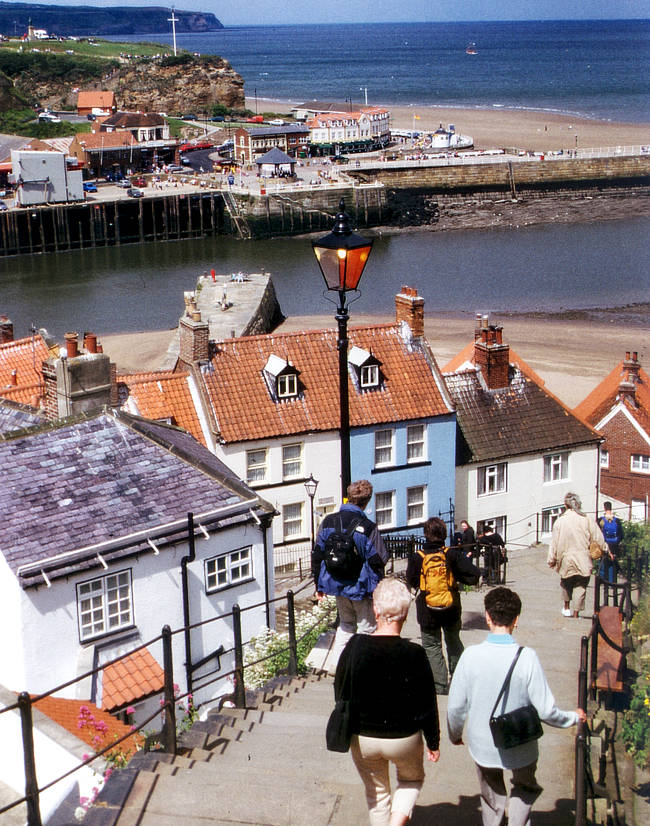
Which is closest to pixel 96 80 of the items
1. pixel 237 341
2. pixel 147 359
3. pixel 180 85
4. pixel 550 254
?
pixel 180 85

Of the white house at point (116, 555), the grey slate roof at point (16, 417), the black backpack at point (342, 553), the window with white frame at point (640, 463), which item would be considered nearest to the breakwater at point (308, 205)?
the window with white frame at point (640, 463)

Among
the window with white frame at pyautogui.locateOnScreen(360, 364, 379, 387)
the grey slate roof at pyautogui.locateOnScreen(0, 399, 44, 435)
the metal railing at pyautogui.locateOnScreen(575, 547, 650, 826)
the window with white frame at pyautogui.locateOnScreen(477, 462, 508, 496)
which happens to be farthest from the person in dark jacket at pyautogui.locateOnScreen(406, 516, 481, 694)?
the window with white frame at pyautogui.locateOnScreen(477, 462, 508, 496)

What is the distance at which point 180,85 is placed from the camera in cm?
16938

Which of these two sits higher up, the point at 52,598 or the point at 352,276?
the point at 352,276

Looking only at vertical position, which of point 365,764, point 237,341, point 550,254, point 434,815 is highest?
point 365,764

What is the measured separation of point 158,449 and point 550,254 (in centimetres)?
6457

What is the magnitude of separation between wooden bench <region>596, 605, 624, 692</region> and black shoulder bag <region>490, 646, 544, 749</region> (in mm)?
2882

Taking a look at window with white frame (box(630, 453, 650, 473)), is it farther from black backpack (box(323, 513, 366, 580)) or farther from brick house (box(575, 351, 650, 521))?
black backpack (box(323, 513, 366, 580))

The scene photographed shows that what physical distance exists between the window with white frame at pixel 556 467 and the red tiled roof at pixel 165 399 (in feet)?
30.0

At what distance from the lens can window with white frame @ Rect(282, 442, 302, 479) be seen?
27.3 meters

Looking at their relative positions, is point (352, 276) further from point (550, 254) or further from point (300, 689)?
point (550, 254)

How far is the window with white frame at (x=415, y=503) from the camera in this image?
28.4 meters

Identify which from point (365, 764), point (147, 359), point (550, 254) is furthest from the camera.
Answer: point (550, 254)

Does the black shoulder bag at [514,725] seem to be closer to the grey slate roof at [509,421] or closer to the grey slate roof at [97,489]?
the grey slate roof at [97,489]
